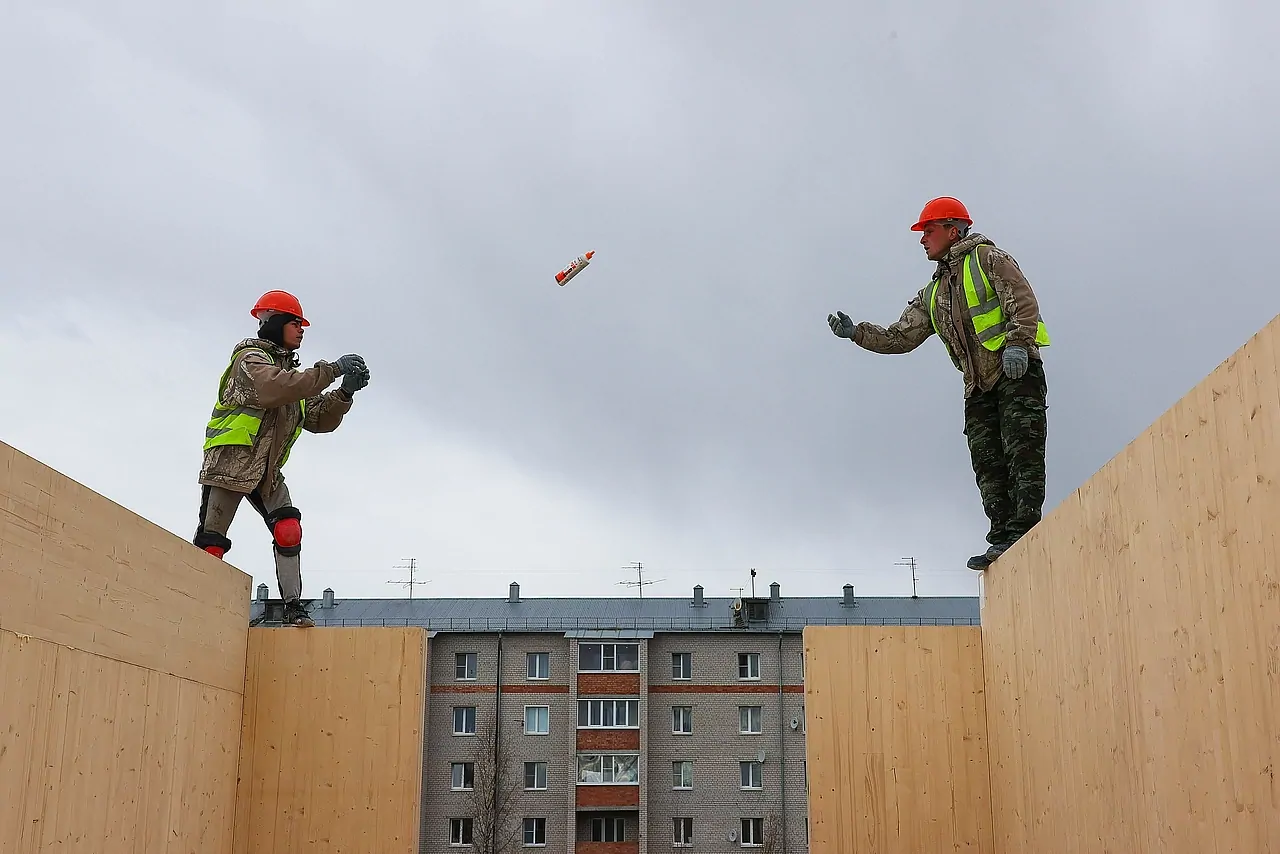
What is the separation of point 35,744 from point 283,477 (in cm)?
309

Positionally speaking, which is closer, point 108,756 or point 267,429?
point 108,756

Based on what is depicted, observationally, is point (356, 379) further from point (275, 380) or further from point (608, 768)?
point (608, 768)

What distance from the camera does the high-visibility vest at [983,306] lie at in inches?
292

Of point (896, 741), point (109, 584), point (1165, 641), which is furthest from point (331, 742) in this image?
point (1165, 641)

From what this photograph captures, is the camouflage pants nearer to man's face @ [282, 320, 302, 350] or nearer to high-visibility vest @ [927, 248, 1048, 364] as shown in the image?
high-visibility vest @ [927, 248, 1048, 364]

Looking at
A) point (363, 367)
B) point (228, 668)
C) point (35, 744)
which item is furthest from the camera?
point (363, 367)

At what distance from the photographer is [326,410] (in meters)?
8.41

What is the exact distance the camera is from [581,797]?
1906 inches

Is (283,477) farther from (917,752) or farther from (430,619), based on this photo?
(430,619)

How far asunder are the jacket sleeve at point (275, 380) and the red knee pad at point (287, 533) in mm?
724

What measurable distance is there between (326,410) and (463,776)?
4283 cm

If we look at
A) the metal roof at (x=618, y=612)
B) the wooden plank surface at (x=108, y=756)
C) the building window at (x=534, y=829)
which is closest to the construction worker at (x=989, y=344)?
the wooden plank surface at (x=108, y=756)

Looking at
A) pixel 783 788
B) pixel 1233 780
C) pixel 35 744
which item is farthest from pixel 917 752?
pixel 783 788

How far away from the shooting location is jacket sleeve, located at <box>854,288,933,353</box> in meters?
8.02
